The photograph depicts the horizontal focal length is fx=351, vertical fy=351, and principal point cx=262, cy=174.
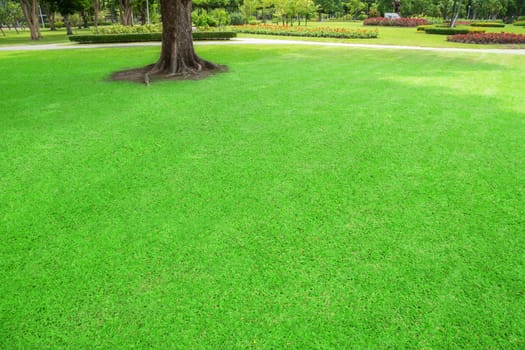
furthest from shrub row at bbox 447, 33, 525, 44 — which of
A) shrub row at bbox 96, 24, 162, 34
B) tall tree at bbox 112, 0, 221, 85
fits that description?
shrub row at bbox 96, 24, 162, 34

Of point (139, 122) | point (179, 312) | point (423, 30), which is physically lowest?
point (179, 312)

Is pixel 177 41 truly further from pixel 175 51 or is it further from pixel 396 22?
pixel 396 22

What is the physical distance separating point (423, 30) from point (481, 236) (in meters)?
44.1

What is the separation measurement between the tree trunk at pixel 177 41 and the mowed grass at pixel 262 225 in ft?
16.7

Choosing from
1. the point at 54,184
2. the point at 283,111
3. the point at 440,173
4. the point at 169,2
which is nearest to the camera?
the point at 54,184

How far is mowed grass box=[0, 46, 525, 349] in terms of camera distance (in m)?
3.12

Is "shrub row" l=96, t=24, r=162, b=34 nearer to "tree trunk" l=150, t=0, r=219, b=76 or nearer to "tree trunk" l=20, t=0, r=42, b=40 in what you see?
"tree trunk" l=20, t=0, r=42, b=40

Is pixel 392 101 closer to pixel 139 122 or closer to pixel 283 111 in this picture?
pixel 283 111

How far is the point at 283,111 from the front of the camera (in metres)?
9.48

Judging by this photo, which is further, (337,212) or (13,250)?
(337,212)

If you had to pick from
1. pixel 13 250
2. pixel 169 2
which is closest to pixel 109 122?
pixel 13 250

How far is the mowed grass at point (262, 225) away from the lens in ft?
10.2

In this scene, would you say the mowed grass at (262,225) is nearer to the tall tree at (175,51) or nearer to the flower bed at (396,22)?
the tall tree at (175,51)

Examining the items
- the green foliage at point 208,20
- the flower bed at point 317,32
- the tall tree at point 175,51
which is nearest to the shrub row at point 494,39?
the flower bed at point 317,32
